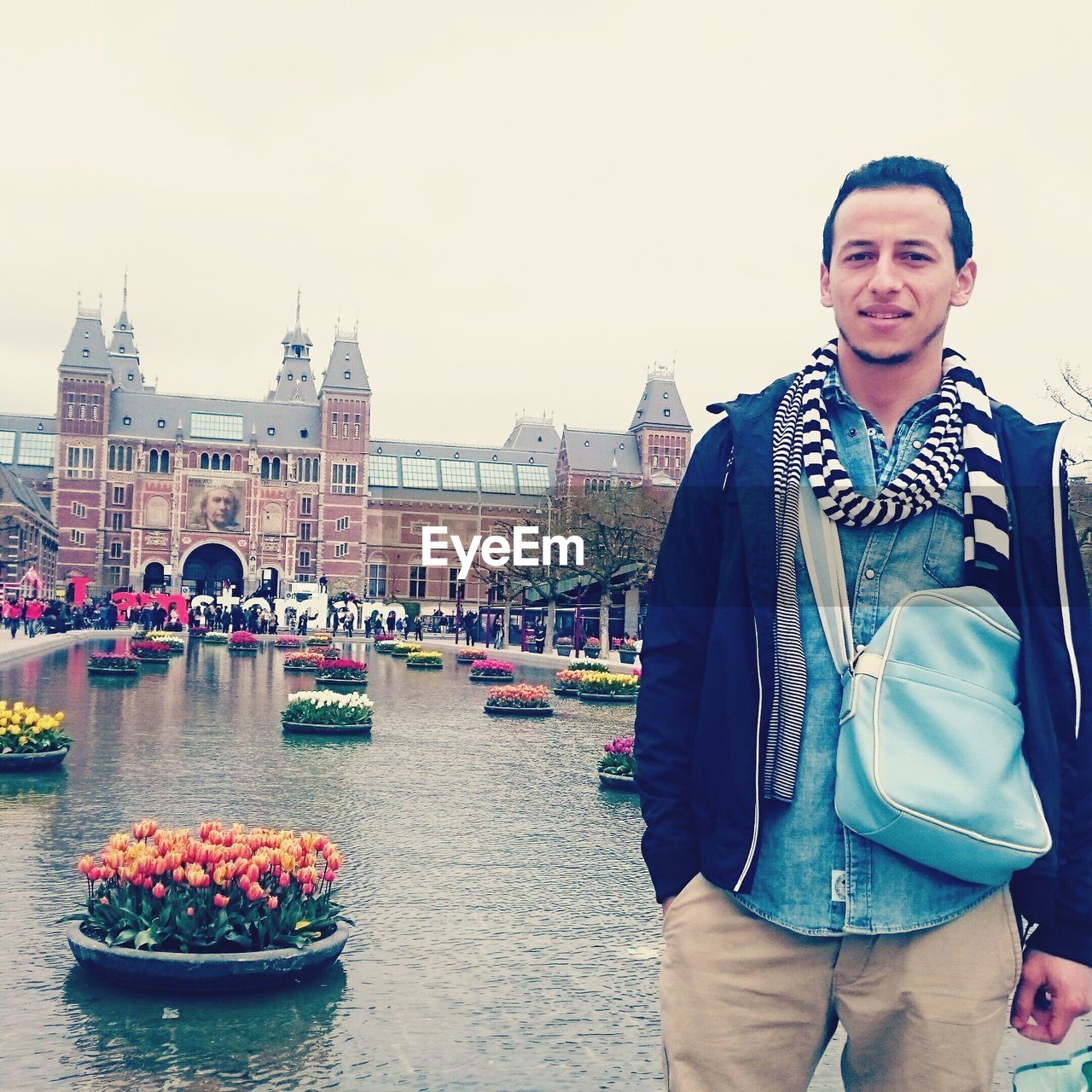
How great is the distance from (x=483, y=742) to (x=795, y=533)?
13.8 meters

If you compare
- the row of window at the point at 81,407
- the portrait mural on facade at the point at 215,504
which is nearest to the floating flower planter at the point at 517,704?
the portrait mural on facade at the point at 215,504

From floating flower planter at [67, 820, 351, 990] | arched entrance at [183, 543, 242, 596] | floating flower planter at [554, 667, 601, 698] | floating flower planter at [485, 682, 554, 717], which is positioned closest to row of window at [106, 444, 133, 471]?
arched entrance at [183, 543, 242, 596]

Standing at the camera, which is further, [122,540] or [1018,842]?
[122,540]

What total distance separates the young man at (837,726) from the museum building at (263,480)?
73.5m

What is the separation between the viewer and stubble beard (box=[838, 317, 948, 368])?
247 centimetres

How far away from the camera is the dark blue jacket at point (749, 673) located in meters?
2.29

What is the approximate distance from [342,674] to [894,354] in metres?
22.8

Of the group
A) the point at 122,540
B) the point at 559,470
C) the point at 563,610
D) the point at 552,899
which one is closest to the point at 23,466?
the point at 122,540

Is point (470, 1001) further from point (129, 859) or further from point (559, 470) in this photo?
point (559, 470)

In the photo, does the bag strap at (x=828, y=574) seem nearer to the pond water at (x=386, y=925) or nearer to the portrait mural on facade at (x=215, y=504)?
the pond water at (x=386, y=925)

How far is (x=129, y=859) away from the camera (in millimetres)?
5727

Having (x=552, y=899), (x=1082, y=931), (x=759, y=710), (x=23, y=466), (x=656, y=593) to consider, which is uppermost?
(x=23, y=466)

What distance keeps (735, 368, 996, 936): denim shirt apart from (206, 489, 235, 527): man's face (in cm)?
8281

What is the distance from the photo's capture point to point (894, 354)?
8.08ft
